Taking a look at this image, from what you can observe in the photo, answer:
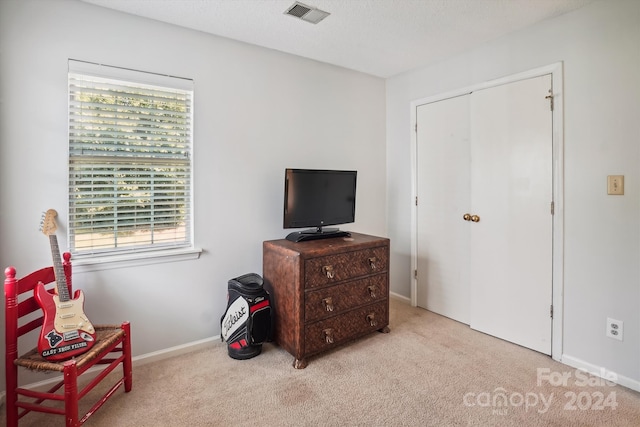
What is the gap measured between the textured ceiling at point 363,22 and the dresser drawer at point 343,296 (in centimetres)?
193

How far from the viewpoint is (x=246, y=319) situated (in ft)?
7.93

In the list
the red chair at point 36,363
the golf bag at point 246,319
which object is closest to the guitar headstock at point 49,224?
the red chair at point 36,363

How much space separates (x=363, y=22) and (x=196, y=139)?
1503 millimetres

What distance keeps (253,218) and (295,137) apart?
83 centimetres

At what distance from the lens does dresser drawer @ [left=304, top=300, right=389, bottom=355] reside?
2428 millimetres

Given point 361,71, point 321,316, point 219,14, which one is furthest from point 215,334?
point 361,71

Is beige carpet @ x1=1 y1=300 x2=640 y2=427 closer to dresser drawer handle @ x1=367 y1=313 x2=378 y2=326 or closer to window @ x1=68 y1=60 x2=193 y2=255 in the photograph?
dresser drawer handle @ x1=367 y1=313 x2=378 y2=326

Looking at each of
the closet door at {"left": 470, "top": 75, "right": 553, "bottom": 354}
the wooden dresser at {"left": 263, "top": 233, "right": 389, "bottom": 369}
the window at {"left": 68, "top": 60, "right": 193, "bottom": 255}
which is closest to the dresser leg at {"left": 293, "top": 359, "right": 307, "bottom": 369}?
the wooden dresser at {"left": 263, "top": 233, "right": 389, "bottom": 369}

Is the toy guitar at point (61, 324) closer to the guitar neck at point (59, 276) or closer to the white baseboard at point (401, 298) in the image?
the guitar neck at point (59, 276)

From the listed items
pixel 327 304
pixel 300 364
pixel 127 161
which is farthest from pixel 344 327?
pixel 127 161

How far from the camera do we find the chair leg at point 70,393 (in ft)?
5.15

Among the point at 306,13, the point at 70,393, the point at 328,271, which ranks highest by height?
the point at 306,13

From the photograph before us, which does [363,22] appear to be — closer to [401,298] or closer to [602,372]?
[401,298]

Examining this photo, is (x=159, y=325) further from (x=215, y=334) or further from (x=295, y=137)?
(x=295, y=137)
